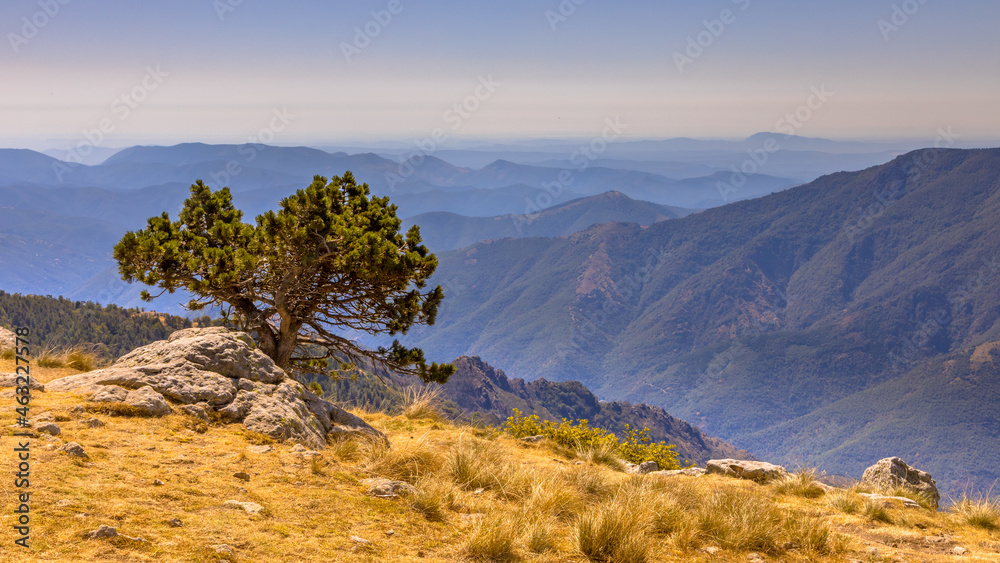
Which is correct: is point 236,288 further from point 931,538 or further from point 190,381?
point 931,538

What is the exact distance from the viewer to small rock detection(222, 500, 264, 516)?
6660 mm

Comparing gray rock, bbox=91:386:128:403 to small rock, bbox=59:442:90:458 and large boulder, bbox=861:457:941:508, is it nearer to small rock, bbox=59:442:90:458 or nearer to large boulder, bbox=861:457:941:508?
small rock, bbox=59:442:90:458

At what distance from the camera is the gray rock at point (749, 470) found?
13.1 meters

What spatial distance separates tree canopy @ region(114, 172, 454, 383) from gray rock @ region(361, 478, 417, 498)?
5106mm

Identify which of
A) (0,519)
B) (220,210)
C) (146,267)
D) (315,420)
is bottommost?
(0,519)

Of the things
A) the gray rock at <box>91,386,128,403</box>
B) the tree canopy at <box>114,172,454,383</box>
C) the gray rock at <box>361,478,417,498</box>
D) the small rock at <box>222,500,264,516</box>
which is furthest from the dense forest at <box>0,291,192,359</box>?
the small rock at <box>222,500,264,516</box>

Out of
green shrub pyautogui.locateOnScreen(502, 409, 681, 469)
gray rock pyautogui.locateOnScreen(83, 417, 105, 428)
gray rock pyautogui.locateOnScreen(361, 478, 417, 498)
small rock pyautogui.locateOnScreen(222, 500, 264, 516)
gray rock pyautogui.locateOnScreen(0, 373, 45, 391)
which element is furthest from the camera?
green shrub pyautogui.locateOnScreen(502, 409, 681, 469)

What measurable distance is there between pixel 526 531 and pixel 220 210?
11.3 m

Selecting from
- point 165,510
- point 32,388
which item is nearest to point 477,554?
point 165,510

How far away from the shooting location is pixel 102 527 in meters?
5.32

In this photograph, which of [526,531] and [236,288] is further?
[236,288]

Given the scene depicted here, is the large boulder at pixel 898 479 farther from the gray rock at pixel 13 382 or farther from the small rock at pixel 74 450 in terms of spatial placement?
the gray rock at pixel 13 382

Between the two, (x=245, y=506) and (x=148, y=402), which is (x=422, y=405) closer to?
(x=148, y=402)

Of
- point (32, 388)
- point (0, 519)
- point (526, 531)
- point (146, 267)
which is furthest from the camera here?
point (146, 267)
